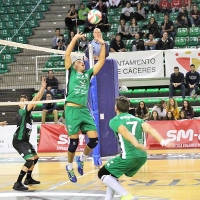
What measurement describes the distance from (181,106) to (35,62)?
5.52 metres

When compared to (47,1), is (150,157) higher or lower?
lower

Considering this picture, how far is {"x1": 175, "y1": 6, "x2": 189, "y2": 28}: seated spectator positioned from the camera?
22.7 metres

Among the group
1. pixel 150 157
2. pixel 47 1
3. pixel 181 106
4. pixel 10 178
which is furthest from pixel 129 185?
pixel 47 1

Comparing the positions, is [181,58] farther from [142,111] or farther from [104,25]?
[104,25]

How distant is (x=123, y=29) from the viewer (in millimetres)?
22938

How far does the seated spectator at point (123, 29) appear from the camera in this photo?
22.8 m

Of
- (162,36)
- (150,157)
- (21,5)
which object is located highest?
(21,5)

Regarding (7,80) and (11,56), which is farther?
(11,56)

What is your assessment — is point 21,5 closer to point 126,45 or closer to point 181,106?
point 126,45

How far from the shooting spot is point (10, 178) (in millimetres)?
12555

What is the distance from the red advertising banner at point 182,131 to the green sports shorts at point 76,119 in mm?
8089

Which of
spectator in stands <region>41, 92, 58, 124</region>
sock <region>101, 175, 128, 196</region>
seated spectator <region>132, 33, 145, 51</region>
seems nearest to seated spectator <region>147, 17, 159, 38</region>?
seated spectator <region>132, 33, 145, 51</region>

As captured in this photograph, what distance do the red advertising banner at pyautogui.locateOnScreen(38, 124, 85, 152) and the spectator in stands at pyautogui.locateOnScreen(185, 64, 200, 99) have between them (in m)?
4.96

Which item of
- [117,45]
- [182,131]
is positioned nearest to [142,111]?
[182,131]
